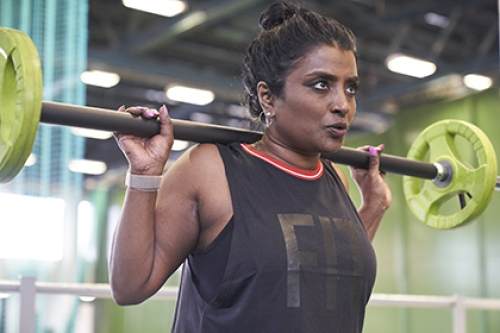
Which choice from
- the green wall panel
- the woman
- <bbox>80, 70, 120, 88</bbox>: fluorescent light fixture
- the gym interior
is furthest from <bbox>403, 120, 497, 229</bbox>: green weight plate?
<bbox>80, 70, 120, 88</bbox>: fluorescent light fixture

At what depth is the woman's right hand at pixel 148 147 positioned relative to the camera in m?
1.27

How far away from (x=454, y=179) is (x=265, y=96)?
30.9 inches

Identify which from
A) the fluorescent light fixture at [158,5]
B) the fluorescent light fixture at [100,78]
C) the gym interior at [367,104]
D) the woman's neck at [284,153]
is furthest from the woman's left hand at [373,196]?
the fluorescent light fixture at [100,78]

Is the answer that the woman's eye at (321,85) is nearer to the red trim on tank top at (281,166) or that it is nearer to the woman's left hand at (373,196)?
the red trim on tank top at (281,166)

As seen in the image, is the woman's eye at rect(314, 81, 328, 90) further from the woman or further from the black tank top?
the black tank top

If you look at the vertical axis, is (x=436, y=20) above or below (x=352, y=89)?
above

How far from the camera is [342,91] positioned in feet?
4.64

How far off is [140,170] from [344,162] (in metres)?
0.66

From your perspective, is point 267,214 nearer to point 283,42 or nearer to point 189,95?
point 283,42

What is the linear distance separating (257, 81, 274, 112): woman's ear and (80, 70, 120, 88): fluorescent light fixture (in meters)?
6.00

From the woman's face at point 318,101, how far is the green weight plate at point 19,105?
0.50 meters

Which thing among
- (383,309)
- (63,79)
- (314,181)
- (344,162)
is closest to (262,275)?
(314,181)

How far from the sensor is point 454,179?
1.97m

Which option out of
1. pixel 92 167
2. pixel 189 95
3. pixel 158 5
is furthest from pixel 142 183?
pixel 92 167
